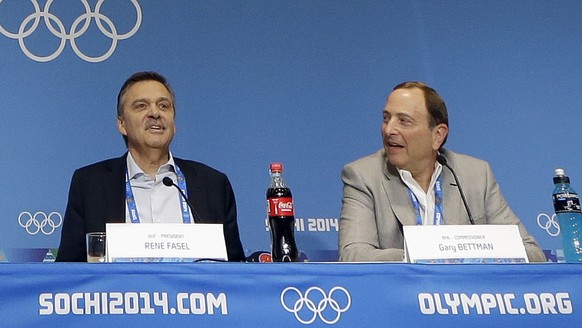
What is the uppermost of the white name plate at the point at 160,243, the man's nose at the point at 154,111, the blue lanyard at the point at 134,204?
the man's nose at the point at 154,111

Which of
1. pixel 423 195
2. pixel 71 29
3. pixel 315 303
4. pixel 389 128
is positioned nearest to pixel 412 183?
pixel 423 195

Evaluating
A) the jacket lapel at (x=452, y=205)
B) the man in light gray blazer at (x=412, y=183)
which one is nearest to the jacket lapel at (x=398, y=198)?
the man in light gray blazer at (x=412, y=183)

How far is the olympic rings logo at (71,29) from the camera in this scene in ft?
11.8

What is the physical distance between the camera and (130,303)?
6.53ft

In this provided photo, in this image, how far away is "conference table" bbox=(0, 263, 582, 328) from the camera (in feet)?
6.47

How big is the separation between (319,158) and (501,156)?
771 mm

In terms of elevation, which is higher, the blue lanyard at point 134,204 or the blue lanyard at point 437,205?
the blue lanyard at point 134,204

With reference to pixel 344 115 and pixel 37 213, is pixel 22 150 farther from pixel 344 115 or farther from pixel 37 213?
pixel 344 115

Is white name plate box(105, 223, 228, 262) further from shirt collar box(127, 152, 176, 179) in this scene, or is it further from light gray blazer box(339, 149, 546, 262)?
shirt collar box(127, 152, 176, 179)

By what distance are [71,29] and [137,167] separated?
2.42 feet

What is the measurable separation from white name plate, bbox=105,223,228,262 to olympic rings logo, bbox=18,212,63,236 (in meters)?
1.31

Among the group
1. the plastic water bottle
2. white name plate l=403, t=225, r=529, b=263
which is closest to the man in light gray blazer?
the plastic water bottle

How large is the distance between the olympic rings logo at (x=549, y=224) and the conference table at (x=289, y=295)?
5.28 feet

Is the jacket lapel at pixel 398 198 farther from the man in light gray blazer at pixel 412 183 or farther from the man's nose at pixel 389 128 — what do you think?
the man's nose at pixel 389 128
